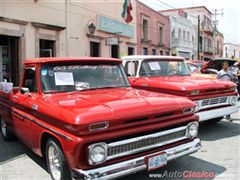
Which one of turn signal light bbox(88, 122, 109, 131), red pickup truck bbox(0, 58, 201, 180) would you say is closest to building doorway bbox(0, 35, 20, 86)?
red pickup truck bbox(0, 58, 201, 180)

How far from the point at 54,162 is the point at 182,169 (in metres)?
1.86

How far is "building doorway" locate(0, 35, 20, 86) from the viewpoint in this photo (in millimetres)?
12742

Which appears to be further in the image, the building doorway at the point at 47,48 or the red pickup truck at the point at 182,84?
the building doorway at the point at 47,48

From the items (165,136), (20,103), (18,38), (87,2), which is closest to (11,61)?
(18,38)

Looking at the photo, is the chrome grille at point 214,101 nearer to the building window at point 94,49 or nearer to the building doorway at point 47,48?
the building doorway at point 47,48

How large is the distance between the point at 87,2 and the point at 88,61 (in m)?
12.7

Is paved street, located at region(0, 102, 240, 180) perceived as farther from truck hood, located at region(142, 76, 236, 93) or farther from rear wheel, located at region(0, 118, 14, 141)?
truck hood, located at region(142, 76, 236, 93)

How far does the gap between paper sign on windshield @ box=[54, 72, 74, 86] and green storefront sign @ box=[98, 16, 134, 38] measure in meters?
13.6

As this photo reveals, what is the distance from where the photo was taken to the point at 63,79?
175 inches

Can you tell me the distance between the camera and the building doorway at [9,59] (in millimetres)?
12742

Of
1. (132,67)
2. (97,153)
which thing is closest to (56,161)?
(97,153)

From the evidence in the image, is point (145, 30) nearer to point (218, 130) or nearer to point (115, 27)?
point (115, 27)

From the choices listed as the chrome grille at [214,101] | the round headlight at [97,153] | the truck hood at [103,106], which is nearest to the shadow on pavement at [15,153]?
the truck hood at [103,106]

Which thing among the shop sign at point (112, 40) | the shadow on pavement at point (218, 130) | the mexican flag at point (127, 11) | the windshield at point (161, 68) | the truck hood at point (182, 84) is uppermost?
the mexican flag at point (127, 11)
